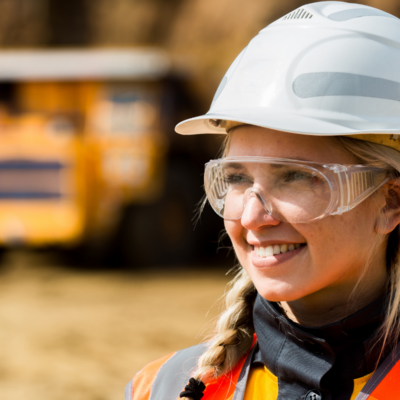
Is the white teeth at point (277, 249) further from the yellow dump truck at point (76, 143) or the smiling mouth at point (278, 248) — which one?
the yellow dump truck at point (76, 143)

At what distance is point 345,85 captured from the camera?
1.48m

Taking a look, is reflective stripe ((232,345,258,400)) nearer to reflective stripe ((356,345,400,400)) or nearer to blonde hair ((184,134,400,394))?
blonde hair ((184,134,400,394))

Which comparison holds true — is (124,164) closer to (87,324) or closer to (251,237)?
(87,324)

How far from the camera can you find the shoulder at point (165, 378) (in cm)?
164

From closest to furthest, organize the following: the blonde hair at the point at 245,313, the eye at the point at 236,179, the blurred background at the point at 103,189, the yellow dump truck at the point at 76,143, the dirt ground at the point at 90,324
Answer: the blonde hair at the point at 245,313, the eye at the point at 236,179, the dirt ground at the point at 90,324, the blurred background at the point at 103,189, the yellow dump truck at the point at 76,143

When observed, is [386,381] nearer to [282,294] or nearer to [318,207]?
[282,294]

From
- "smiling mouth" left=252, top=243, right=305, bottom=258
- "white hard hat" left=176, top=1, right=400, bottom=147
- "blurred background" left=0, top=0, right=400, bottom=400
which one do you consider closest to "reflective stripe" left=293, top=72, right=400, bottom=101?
"white hard hat" left=176, top=1, right=400, bottom=147

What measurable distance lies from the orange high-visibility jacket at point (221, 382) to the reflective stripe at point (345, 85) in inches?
23.9

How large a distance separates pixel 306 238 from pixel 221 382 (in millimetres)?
450

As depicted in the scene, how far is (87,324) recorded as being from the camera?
240 inches

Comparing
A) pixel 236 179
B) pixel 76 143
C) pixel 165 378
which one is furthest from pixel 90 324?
pixel 236 179

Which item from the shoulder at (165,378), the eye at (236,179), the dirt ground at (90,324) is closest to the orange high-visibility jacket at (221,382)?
the shoulder at (165,378)

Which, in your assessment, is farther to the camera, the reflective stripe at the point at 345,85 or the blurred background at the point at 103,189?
the blurred background at the point at 103,189

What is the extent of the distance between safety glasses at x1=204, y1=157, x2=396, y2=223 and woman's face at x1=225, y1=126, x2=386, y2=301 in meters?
0.02
